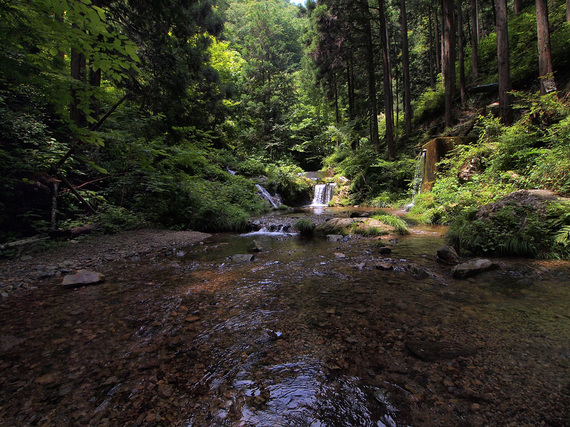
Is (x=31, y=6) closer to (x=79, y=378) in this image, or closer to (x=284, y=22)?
(x=79, y=378)

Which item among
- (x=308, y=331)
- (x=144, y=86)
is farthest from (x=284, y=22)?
(x=308, y=331)

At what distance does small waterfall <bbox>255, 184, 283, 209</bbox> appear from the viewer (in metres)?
15.5

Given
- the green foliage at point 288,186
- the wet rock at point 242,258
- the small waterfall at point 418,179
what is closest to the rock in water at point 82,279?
the wet rock at point 242,258

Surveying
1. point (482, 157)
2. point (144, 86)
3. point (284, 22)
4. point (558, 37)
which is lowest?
point (482, 157)

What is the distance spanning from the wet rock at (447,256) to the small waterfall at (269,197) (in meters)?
11.4

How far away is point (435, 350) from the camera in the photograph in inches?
81.2

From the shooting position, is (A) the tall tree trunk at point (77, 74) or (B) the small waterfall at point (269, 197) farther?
(B) the small waterfall at point (269, 197)

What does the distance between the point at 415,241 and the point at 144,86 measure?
31.0ft

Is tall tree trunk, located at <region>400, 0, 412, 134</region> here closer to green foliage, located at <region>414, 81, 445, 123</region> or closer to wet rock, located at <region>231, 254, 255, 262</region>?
green foliage, located at <region>414, 81, 445, 123</region>

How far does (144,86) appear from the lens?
8.34m

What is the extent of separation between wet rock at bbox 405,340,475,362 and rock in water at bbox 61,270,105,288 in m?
4.16

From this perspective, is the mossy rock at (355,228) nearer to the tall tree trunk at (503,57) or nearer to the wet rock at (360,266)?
the wet rock at (360,266)

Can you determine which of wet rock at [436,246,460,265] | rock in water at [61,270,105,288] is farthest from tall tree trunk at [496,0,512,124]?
rock in water at [61,270,105,288]

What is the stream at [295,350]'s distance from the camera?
1.52m
